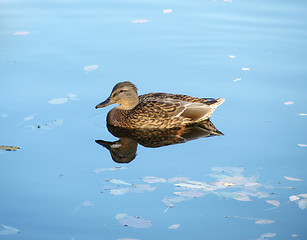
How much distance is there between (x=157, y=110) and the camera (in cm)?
Answer: 817

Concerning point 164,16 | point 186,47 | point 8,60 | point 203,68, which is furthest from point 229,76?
point 8,60

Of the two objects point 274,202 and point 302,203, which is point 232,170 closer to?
point 274,202

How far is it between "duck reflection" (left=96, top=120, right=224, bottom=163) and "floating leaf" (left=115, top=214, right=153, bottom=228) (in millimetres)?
1338

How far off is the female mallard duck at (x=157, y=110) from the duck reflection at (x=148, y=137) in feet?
0.32

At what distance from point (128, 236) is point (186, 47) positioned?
5.68 m

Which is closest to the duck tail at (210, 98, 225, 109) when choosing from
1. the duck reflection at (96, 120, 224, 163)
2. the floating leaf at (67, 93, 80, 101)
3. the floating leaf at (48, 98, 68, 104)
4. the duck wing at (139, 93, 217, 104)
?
the duck wing at (139, 93, 217, 104)

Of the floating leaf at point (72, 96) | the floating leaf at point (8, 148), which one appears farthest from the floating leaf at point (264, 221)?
the floating leaf at point (72, 96)

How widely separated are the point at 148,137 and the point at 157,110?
0.54 metres

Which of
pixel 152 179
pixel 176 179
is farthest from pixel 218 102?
pixel 152 179

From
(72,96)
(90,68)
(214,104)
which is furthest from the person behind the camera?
(90,68)

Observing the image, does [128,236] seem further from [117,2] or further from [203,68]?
[117,2]

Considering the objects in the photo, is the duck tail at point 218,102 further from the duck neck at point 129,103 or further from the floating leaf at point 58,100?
the floating leaf at point 58,100

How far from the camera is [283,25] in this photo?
11391mm

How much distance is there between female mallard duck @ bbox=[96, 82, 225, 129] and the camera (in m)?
8.14
